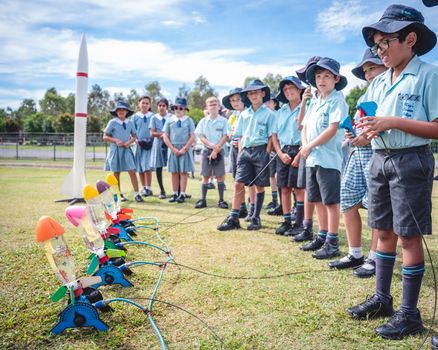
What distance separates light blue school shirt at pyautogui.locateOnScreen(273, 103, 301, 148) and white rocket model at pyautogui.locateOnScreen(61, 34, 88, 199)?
4.04 m

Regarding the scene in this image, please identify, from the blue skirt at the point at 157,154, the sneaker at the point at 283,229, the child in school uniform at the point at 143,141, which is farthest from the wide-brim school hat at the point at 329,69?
the child in school uniform at the point at 143,141

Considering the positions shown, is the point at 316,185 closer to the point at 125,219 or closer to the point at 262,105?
the point at 262,105

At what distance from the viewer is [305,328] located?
232 cm

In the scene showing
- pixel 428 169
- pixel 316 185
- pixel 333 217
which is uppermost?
pixel 428 169

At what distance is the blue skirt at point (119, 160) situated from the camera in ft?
25.1

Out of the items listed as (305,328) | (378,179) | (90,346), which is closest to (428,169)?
(378,179)

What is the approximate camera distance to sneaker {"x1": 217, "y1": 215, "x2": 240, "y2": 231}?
5.01 meters

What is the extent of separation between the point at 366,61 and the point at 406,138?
1529 mm

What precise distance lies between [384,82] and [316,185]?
166 centimetres

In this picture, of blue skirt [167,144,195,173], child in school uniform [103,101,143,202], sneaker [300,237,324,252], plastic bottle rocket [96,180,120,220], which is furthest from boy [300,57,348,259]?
child in school uniform [103,101,143,202]

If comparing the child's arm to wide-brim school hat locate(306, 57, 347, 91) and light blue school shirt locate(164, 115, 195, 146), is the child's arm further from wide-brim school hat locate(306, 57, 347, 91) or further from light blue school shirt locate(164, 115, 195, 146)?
light blue school shirt locate(164, 115, 195, 146)

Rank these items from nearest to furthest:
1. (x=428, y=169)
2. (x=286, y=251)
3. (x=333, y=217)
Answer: (x=428, y=169) → (x=333, y=217) → (x=286, y=251)

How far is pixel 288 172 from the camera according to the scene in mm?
5000

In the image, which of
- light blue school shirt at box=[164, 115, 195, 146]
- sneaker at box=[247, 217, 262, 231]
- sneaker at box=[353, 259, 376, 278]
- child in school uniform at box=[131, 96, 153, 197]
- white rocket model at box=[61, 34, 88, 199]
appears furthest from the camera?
child in school uniform at box=[131, 96, 153, 197]
